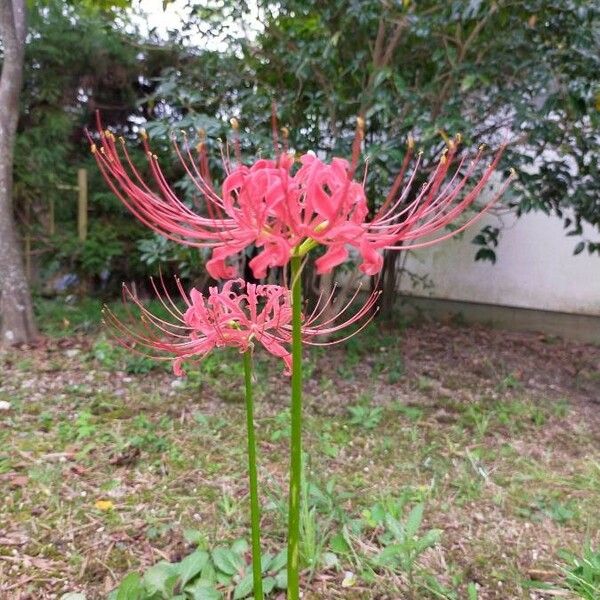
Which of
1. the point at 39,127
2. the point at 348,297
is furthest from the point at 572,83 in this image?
the point at 39,127

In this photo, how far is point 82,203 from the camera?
549 centimetres

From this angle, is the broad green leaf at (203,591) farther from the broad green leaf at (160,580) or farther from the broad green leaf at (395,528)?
the broad green leaf at (395,528)

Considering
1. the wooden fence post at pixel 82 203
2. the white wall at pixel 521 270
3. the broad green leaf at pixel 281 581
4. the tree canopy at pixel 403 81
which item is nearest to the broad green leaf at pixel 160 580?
the broad green leaf at pixel 281 581

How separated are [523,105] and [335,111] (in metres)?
1.03

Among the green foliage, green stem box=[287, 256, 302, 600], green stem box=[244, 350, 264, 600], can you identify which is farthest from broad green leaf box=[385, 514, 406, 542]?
green stem box=[287, 256, 302, 600]

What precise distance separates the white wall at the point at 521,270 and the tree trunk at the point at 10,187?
326cm

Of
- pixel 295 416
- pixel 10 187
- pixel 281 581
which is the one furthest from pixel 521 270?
pixel 295 416

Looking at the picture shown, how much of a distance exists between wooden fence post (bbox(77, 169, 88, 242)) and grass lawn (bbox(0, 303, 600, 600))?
5.89ft

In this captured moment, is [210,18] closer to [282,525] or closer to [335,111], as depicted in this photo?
[335,111]

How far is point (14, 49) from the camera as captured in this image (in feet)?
12.1

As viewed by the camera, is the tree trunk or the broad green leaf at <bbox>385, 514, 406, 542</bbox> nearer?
the broad green leaf at <bbox>385, 514, 406, 542</bbox>

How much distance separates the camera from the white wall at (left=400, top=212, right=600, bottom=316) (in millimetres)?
4992

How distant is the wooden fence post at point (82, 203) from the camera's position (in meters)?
5.47

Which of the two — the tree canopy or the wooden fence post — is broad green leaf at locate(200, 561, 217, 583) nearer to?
the tree canopy
